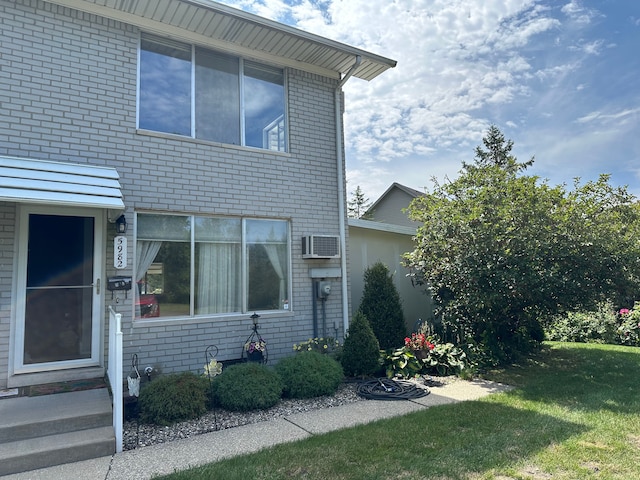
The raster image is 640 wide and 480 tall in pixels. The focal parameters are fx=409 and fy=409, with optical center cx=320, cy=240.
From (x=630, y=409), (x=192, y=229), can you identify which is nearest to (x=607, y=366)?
(x=630, y=409)

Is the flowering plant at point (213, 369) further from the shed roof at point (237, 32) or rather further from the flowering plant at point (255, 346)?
the shed roof at point (237, 32)

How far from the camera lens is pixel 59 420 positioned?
4059 millimetres

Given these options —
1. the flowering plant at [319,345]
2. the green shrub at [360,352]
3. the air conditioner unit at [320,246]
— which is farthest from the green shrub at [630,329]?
the air conditioner unit at [320,246]

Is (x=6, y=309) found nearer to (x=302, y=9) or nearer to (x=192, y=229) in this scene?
(x=192, y=229)

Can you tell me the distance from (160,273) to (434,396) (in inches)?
171

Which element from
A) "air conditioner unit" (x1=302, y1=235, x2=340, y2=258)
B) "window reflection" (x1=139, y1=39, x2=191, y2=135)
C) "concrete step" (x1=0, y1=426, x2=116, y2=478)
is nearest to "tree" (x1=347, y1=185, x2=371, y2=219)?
"air conditioner unit" (x1=302, y1=235, x2=340, y2=258)

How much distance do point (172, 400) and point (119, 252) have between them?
2.17 metres

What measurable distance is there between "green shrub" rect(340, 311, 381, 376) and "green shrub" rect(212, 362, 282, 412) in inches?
56.3

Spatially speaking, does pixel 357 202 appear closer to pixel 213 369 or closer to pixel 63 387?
pixel 213 369

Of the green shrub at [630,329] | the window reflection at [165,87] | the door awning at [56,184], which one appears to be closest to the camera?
the door awning at [56,184]

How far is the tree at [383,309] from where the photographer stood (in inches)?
314

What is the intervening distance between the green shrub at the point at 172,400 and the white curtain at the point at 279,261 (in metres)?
2.43

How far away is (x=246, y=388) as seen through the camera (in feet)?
17.0

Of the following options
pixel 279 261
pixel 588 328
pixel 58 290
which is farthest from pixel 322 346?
pixel 588 328
